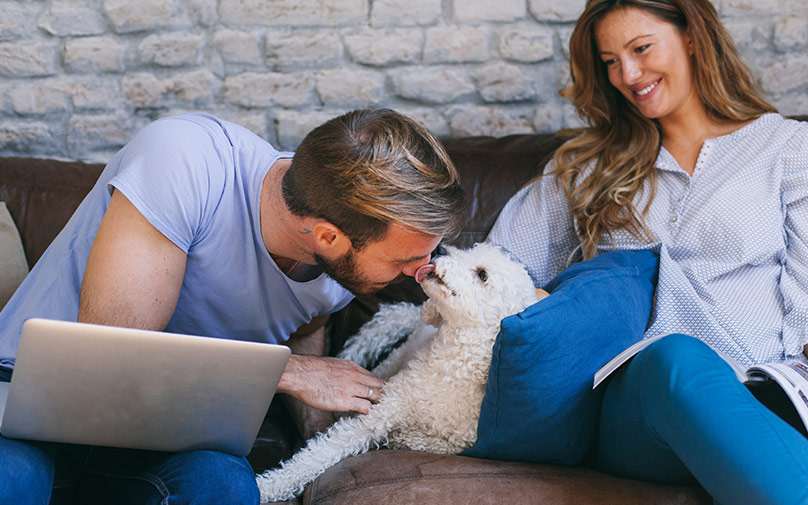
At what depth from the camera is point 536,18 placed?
2633 millimetres

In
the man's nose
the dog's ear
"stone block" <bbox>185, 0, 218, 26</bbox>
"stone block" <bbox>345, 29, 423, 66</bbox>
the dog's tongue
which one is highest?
"stone block" <bbox>185, 0, 218, 26</bbox>

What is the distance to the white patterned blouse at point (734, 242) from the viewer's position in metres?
1.82

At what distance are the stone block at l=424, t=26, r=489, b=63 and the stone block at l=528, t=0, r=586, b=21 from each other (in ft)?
0.66

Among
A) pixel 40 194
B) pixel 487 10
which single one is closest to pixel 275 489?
pixel 40 194

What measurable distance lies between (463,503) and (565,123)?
175 centimetres

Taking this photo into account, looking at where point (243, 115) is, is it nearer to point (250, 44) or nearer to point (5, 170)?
point (250, 44)

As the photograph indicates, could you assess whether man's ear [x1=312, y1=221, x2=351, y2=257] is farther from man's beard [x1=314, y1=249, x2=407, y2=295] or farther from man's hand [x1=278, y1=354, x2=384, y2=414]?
man's hand [x1=278, y1=354, x2=384, y2=414]

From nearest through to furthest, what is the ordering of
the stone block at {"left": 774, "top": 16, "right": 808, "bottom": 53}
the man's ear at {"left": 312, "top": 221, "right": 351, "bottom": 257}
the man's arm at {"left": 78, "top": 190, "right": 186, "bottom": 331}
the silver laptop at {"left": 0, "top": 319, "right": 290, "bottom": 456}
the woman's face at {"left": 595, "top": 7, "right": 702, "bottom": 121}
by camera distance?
the silver laptop at {"left": 0, "top": 319, "right": 290, "bottom": 456}
the man's arm at {"left": 78, "top": 190, "right": 186, "bottom": 331}
the man's ear at {"left": 312, "top": 221, "right": 351, "bottom": 257}
the woman's face at {"left": 595, "top": 7, "right": 702, "bottom": 121}
the stone block at {"left": 774, "top": 16, "right": 808, "bottom": 53}

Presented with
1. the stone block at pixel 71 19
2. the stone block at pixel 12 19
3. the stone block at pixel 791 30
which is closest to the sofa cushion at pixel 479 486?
the stone block at pixel 791 30

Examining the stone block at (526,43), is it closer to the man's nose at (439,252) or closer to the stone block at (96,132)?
the man's nose at (439,252)

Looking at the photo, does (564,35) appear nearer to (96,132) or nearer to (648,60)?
(648,60)

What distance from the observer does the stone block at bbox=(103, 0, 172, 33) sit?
260 centimetres

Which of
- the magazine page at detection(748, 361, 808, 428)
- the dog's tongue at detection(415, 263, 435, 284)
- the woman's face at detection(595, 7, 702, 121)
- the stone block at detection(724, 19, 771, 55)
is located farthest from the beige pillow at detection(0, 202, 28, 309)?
the stone block at detection(724, 19, 771, 55)

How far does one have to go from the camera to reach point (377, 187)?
137cm
